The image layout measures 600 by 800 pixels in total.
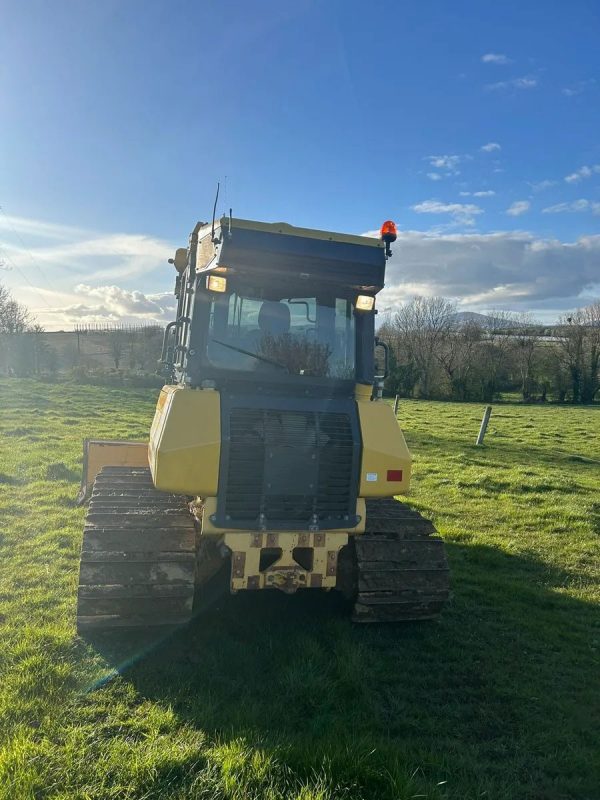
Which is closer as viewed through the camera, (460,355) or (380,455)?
(380,455)

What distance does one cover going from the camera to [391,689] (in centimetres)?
438

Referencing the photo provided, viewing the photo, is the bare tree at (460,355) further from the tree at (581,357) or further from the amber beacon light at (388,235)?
the amber beacon light at (388,235)

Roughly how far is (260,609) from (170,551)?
1307 millimetres

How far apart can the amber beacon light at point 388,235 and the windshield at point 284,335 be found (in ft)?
1.90

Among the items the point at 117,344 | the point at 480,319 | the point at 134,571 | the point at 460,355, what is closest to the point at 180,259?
the point at 134,571

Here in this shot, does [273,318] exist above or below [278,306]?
below

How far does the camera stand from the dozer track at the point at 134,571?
4516mm

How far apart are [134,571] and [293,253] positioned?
280cm

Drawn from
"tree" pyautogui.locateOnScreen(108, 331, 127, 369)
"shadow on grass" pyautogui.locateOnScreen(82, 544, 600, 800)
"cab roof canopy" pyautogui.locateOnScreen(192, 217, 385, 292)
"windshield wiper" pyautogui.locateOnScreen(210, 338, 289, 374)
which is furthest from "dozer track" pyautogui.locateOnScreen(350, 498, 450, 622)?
"tree" pyautogui.locateOnScreen(108, 331, 127, 369)

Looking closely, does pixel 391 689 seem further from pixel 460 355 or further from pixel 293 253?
pixel 460 355

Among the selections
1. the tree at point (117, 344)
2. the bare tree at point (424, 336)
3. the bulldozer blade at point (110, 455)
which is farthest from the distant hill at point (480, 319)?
the bulldozer blade at point (110, 455)

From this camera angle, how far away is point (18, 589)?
5.88 meters

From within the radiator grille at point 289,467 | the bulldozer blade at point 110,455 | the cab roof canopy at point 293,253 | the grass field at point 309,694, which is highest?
the cab roof canopy at point 293,253

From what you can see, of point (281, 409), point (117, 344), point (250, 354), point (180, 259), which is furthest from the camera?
point (117, 344)
